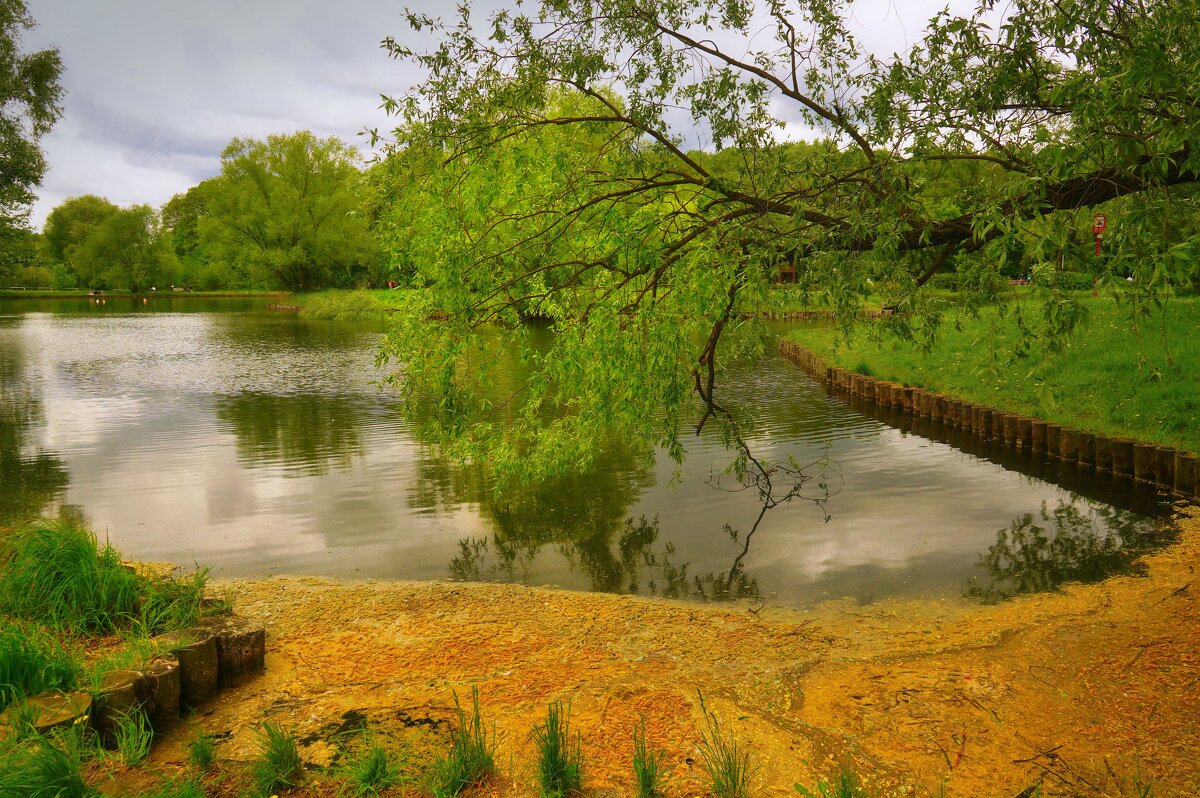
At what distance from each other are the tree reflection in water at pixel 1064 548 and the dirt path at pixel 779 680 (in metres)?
0.45

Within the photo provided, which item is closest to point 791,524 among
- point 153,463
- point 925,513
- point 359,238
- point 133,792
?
point 925,513

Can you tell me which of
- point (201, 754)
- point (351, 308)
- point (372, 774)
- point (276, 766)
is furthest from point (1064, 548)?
point (351, 308)

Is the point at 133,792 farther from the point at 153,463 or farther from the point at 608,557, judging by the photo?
the point at 153,463

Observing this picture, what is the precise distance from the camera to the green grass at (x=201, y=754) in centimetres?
441

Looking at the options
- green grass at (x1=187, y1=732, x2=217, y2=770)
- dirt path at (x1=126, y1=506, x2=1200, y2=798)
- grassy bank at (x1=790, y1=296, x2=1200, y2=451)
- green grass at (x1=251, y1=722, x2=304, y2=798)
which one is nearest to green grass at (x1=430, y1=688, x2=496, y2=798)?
dirt path at (x1=126, y1=506, x2=1200, y2=798)

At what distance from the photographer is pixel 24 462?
14328mm

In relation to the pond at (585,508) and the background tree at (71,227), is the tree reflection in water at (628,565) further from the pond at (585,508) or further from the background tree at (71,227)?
the background tree at (71,227)

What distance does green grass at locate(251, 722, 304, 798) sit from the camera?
4.23 metres

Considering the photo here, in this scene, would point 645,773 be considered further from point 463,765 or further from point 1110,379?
point 1110,379

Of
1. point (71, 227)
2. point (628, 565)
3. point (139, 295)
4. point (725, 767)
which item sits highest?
A: point (71, 227)

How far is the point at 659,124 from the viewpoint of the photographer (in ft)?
28.8

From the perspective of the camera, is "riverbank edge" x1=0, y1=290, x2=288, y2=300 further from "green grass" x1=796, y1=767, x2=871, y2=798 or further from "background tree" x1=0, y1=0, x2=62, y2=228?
"green grass" x1=796, y1=767, x2=871, y2=798

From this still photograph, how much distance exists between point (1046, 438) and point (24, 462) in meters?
19.1

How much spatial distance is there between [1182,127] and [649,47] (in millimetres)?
5580
